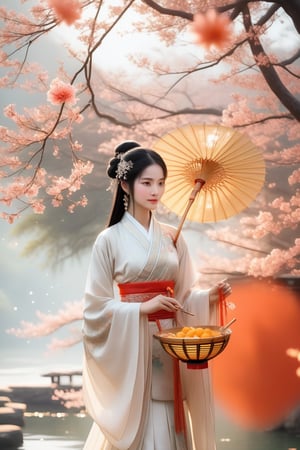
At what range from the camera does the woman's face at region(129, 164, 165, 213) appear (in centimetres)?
235

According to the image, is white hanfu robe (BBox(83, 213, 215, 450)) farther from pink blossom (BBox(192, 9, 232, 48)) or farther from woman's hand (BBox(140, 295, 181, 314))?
pink blossom (BBox(192, 9, 232, 48))

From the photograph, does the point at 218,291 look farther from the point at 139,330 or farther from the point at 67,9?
the point at 67,9

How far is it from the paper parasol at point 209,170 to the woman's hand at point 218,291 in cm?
31

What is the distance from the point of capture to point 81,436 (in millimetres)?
3416

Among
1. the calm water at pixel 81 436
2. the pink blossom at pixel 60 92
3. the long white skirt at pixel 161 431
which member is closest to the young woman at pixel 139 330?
the long white skirt at pixel 161 431

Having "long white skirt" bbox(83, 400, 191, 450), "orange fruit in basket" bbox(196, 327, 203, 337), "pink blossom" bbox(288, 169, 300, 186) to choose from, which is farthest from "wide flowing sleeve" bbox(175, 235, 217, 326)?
"pink blossom" bbox(288, 169, 300, 186)

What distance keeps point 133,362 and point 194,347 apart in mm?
295

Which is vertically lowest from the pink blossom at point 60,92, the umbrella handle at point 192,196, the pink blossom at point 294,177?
the umbrella handle at point 192,196

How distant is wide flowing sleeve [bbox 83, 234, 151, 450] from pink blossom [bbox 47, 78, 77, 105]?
136 centimetres

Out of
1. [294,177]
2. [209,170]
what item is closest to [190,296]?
[209,170]

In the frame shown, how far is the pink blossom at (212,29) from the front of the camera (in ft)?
11.0

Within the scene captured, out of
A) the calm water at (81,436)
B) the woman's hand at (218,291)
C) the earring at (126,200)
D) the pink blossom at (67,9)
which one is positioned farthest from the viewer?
the pink blossom at (67,9)

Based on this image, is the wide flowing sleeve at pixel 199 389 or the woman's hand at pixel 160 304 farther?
the wide flowing sleeve at pixel 199 389

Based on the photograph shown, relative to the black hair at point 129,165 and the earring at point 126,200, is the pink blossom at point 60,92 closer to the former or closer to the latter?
the black hair at point 129,165
